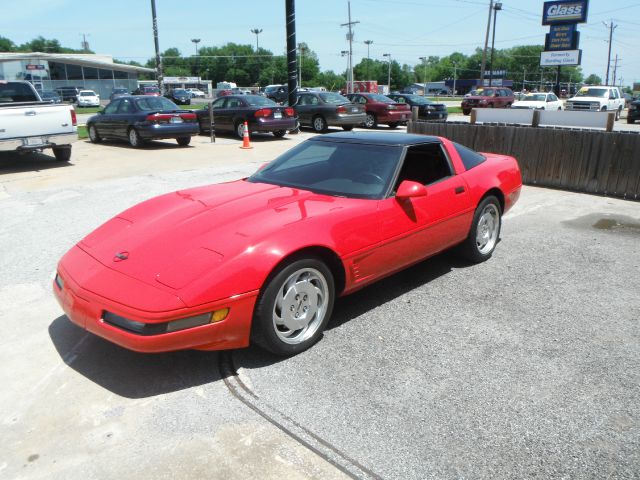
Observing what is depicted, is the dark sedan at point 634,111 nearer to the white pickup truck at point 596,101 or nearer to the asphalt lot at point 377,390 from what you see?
the white pickup truck at point 596,101

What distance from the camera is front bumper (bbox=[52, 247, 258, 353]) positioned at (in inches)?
118

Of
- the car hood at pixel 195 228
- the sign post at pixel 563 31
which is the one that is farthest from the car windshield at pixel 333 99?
the sign post at pixel 563 31

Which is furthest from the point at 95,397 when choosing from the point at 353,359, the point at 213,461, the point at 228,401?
the point at 353,359

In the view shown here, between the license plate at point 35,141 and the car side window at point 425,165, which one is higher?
the car side window at point 425,165

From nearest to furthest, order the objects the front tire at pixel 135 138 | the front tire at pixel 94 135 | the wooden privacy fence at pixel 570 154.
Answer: the wooden privacy fence at pixel 570 154
the front tire at pixel 135 138
the front tire at pixel 94 135

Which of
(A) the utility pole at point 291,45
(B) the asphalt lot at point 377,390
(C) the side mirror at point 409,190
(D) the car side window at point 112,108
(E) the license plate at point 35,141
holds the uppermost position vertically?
(A) the utility pole at point 291,45

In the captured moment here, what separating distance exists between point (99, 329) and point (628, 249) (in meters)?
5.63

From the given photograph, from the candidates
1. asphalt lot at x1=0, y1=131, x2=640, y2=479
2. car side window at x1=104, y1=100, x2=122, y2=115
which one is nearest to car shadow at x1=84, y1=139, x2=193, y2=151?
car side window at x1=104, y1=100, x2=122, y2=115

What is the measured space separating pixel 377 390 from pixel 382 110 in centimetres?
1895

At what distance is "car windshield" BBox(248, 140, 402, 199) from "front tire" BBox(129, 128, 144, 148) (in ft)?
35.6

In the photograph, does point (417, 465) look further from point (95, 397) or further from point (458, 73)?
point (458, 73)

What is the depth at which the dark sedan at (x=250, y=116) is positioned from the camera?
16.9m

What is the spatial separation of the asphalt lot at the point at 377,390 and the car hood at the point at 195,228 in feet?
2.26

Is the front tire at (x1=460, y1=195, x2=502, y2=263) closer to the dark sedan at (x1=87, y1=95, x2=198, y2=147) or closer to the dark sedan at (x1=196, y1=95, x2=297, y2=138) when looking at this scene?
the dark sedan at (x1=87, y1=95, x2=198, y2=147)
